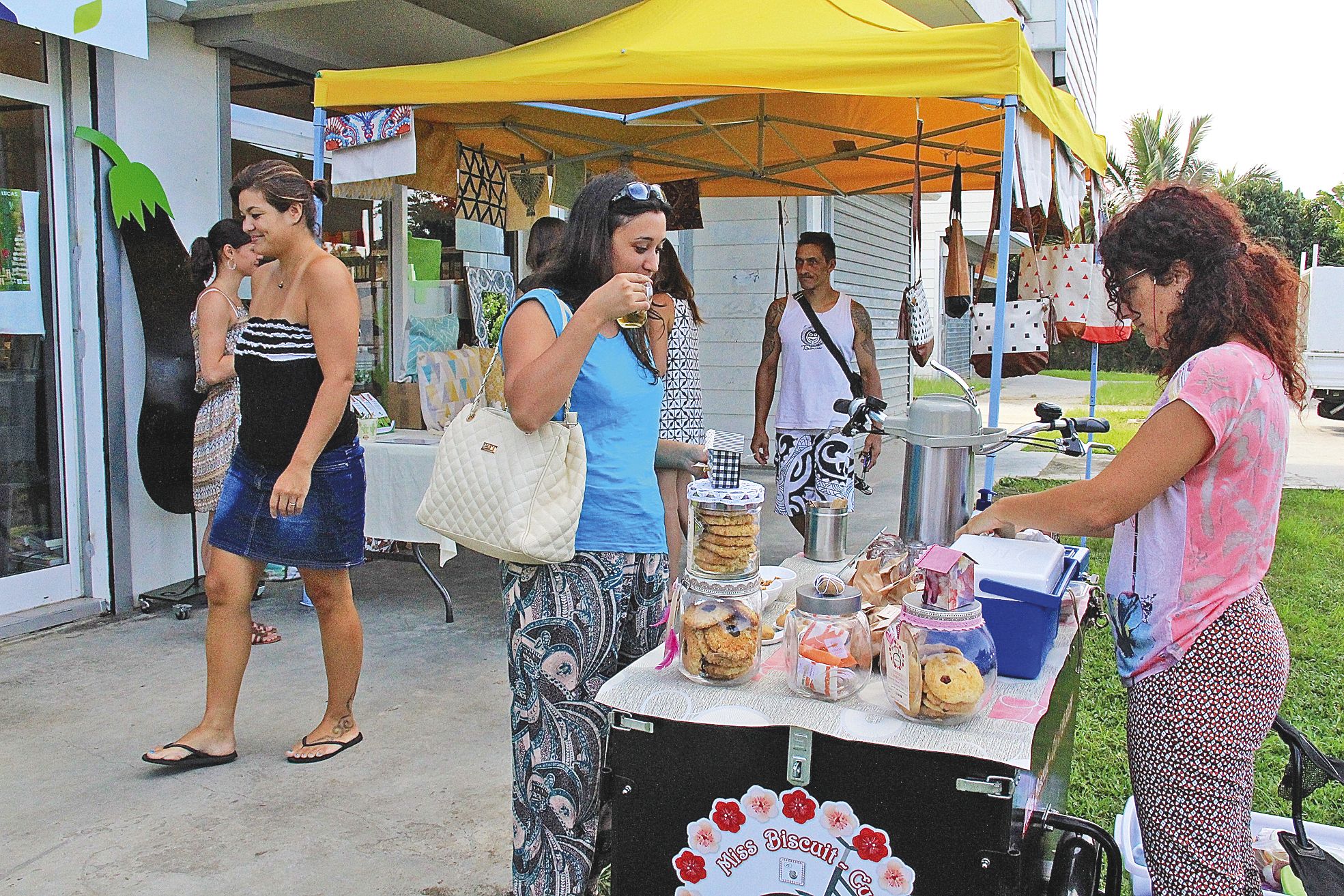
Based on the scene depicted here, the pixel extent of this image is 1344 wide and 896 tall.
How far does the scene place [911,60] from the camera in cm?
398

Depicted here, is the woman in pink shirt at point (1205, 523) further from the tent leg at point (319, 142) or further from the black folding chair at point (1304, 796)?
the tent leg at point (319, 142)

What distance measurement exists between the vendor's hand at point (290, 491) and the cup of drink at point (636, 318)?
1406mm

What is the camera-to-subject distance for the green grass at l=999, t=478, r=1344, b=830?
3.38 metres

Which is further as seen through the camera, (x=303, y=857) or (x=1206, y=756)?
(x=303, y=857)

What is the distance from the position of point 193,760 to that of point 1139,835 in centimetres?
282

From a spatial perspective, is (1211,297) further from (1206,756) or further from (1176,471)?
(1206,756)

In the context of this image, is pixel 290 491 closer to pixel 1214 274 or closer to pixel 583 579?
pixel 583 579

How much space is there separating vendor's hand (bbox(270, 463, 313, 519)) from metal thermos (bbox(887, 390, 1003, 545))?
1.79 m

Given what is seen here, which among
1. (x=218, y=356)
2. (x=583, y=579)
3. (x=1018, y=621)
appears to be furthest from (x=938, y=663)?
(x=218, y=356)

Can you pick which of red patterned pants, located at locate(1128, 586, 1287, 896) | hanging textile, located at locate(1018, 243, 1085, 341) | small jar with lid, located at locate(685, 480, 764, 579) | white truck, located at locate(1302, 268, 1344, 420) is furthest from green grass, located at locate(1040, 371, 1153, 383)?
small jar with lid, located at locate(685, 480, 764, 579)

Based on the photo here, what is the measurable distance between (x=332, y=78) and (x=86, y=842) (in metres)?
3.25

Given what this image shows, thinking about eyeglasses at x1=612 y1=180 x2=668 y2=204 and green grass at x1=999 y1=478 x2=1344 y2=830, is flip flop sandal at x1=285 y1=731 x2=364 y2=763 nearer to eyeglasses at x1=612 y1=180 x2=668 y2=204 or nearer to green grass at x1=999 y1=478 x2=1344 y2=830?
eyeglasses at x1=612 y1=180 x2=668 y2=204

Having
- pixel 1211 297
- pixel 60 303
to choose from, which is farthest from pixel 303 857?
pixel 60 303

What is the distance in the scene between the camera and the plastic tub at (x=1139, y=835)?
2.41 m
